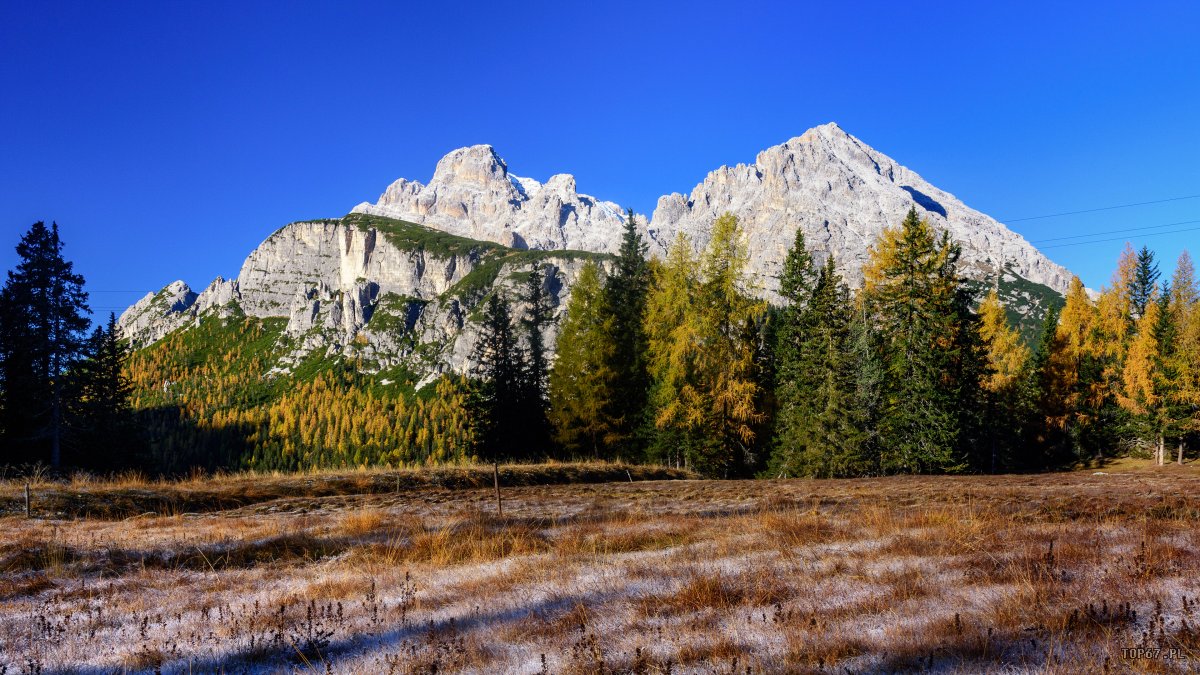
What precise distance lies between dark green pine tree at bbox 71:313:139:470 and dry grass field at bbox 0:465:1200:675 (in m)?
31.3

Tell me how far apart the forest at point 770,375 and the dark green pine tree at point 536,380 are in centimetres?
16

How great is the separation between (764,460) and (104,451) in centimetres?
4254

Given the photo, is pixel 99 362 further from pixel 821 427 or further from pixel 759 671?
pixel 759 671

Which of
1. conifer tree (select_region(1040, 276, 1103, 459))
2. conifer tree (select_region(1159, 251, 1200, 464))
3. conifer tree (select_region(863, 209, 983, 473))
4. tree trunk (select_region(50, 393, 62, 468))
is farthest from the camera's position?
conifer tree (select_region(1040, 276, 1103, 459))

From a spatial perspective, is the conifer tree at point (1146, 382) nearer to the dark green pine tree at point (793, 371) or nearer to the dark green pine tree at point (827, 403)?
the dark green pine tree at point (793, 371)

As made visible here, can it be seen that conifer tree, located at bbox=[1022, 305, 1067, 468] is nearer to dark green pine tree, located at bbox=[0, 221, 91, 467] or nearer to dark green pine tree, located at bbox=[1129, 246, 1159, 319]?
dark green pine tree, located at bbox=[1129, 246, 1159, 319]

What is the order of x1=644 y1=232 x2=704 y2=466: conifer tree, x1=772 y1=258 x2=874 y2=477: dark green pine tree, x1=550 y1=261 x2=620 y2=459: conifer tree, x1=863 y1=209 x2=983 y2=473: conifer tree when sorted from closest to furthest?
1. x1=863 y1=209 x2=983 y2=473: conifer tree
2. x1=644 y1=232 x2=704 y2=466: conifer tree
3. x1=772 y1=258 x2=874 y2=477: dark green pine tree
4. x1=550 y1=261 x2=620 y2=459: conifer tree

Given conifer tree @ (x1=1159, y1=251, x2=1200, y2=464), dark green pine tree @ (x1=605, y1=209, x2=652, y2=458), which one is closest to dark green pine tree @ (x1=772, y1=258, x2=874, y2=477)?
dark green pine tree @ (x1=605, y1=209, x2=652, y2=458)

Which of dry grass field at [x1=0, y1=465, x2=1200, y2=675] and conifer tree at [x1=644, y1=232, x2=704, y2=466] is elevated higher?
conifer tree at [x1=644, y1=232, x2=704, y2=466]

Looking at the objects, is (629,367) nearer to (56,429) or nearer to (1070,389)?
(56,429)

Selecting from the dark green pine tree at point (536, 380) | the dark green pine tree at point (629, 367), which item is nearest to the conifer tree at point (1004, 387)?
the dark green pine tree at point (629, 367)

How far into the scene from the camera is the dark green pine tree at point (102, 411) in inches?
1350

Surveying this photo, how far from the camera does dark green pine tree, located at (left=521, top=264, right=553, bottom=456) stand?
39375 mm

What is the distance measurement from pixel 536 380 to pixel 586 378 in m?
7.91
